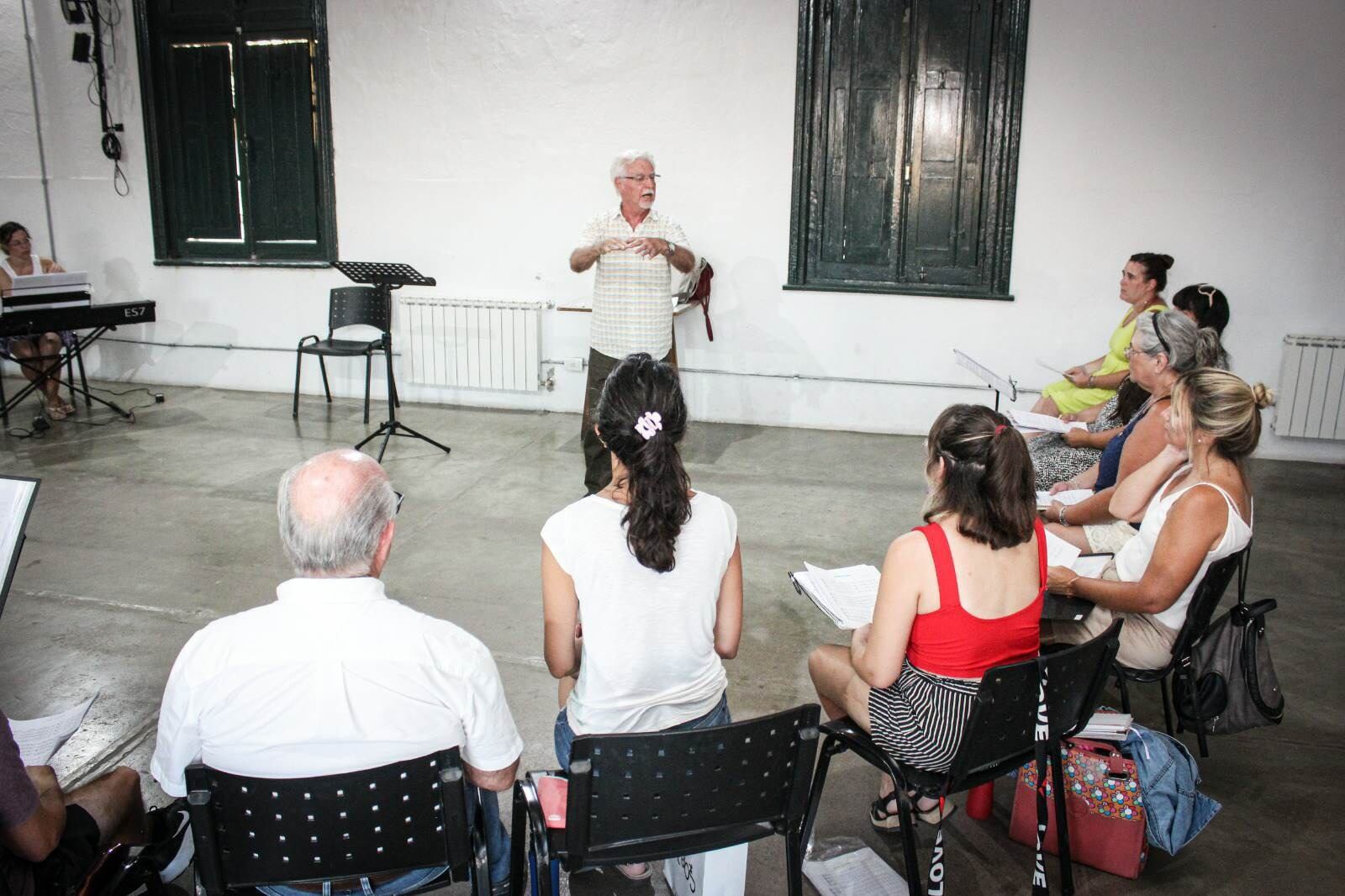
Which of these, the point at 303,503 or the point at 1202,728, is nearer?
the point at 303,503

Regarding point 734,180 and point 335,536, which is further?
point 734,180

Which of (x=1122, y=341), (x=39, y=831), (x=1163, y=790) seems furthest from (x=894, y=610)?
(x=1122, y=341)

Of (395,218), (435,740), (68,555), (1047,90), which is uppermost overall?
(1047,90)

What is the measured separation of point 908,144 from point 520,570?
3842mm

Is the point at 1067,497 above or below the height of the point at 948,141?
below

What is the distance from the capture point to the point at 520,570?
421 centimetres

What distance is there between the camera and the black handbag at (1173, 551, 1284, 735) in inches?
98.7

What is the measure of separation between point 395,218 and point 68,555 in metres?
3.65

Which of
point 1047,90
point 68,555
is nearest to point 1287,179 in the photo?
point 1047,90

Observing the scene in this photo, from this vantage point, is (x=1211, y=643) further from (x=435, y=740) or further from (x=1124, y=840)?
(x=435, y=740)

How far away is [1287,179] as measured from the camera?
5973 millimetres

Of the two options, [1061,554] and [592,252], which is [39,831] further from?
[592,252]

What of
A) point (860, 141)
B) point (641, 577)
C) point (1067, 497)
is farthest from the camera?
point (860, 141)

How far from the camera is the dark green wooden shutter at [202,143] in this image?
739 cm
